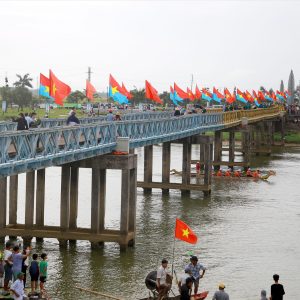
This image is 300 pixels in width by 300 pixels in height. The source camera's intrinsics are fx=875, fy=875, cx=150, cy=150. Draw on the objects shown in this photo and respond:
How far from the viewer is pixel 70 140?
3148cm

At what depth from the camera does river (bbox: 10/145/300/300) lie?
29984mm

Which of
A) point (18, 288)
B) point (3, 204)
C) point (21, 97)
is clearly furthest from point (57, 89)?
point (21, 97)

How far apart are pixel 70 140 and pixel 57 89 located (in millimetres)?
8007

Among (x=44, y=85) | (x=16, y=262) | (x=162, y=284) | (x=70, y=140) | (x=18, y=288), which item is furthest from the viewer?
(x=44, y=85)

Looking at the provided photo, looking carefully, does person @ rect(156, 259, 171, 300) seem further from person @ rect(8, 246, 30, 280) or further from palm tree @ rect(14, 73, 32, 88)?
palm tree @ rect(14, 73, 32, 88)

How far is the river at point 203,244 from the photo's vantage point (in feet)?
98.4

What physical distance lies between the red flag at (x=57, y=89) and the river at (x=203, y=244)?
20.9 feet

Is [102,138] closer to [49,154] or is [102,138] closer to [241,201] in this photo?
[49,154]

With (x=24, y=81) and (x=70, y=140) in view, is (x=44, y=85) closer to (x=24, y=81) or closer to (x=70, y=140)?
(x=70, y=140)

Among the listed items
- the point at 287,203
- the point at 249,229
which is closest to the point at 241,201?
the point at 287,203

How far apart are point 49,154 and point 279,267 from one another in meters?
10.1

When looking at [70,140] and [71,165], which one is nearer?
[70,140]

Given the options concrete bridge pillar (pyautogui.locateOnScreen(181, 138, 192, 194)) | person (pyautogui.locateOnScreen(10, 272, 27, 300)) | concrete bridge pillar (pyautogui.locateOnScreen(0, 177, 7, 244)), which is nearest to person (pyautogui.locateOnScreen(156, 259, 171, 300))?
person (pyautogui.locateOnScreen(10, 272, 27, 300))

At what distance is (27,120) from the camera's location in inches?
1294
